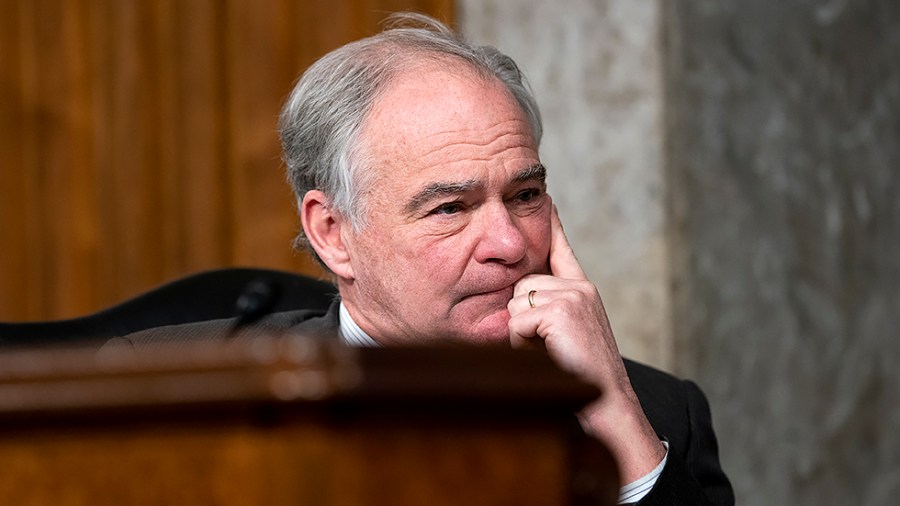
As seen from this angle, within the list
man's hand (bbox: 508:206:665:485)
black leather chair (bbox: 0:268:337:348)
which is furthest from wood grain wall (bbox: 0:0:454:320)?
man's hand (bbox: 508:206:665:485)

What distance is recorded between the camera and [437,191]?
2113mm

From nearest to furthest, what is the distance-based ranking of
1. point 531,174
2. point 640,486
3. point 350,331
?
point 640,486 < point 531,174 < point 350,331

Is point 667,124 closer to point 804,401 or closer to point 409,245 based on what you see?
point 804,401

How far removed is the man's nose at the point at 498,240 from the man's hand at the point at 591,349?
7 centimetres

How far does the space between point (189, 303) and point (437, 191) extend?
560mm

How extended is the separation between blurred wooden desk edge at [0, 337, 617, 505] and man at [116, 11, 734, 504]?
3.78ft

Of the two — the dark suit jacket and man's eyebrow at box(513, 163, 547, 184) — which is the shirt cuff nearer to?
the dark suit jacket

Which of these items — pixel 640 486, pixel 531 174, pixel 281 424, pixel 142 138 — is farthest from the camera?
pixel 142 138

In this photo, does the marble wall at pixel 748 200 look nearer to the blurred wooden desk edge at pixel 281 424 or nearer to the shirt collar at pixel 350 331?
the shirt collar at pixel 350 331

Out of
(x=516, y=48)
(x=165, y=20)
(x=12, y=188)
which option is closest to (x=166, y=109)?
(x=165, y=20)

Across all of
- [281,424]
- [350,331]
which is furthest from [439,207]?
[281,424]

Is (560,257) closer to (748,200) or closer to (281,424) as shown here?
(748,200)

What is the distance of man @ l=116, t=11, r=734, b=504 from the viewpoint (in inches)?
82.0

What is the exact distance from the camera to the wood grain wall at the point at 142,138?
3.60m
